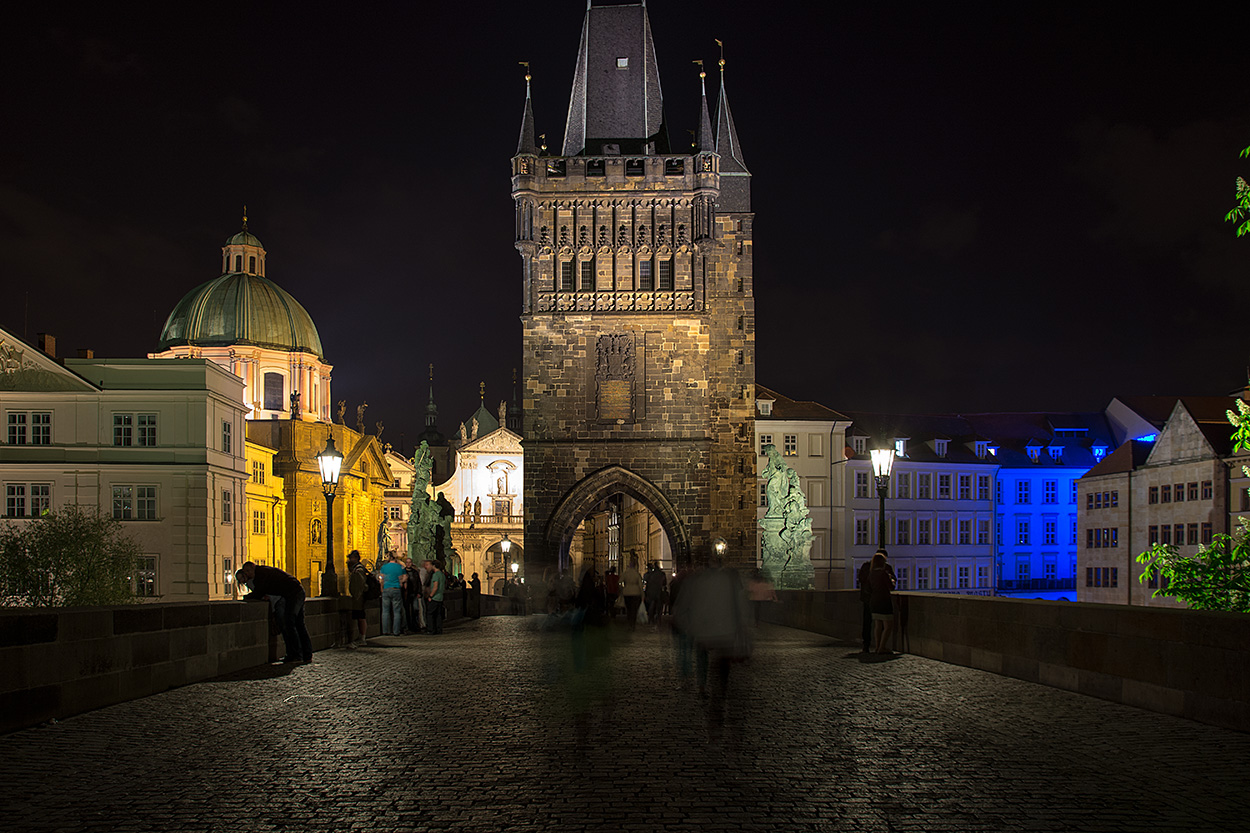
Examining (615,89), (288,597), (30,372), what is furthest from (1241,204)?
(30,372)

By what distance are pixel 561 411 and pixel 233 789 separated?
1412 inches

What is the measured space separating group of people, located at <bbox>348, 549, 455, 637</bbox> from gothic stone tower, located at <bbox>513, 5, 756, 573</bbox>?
17.0 meters

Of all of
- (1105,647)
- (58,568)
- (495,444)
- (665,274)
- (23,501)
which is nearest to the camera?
(1105,647)

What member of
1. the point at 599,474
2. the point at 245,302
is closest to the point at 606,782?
the point at 599,474

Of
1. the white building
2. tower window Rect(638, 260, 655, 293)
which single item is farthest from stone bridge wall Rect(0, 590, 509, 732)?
the white building

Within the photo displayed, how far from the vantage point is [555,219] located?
143 ft

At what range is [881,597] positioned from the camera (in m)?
16.2

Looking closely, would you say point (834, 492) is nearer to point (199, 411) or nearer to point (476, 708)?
point (199, 411)

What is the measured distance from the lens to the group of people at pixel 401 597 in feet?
65.6

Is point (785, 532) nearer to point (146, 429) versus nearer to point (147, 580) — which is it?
point (147, 580)

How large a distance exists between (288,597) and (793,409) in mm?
50160

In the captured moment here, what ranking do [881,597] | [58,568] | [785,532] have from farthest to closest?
[785,532]
[58,568]
[881,597]

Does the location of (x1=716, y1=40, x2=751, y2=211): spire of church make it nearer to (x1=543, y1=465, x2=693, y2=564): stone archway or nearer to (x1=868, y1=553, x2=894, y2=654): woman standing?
(x1=543, y1=465, x2=693, y2=564): stone archway

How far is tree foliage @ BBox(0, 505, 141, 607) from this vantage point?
1265 inches
